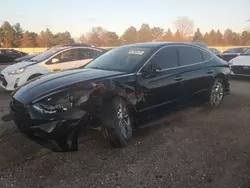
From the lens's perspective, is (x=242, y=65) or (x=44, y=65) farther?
(x=242, y=65)

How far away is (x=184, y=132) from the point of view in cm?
479

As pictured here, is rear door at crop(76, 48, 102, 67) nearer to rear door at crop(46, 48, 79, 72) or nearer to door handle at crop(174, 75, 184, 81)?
rear door at crop(46, 48, 79, 72)

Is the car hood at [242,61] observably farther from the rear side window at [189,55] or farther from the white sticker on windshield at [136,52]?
the white sticker on windshield at [136,52]

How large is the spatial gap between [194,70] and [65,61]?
4.81m

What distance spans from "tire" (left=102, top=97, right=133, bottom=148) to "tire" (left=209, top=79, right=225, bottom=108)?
110 inches

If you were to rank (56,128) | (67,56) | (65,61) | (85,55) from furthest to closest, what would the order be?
(85,55), (67,56), (65,61), (56,128)

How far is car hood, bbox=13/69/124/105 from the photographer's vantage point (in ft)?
12.2

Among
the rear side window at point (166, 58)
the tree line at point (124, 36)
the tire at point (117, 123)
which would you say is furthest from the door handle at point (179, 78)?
the tree line at point (124, 36)

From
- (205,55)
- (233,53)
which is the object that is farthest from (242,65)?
(233,53)

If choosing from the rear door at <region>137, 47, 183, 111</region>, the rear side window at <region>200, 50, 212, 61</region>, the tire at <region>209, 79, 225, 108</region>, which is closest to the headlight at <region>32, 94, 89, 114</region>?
the rear door at <region>137, 47, 183, 111</region>

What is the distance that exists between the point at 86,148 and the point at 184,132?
66.5 inches

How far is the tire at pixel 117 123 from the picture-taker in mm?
3867

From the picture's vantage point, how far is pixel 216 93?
6.59 metres

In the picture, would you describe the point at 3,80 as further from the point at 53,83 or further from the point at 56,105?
the point at 56,105
